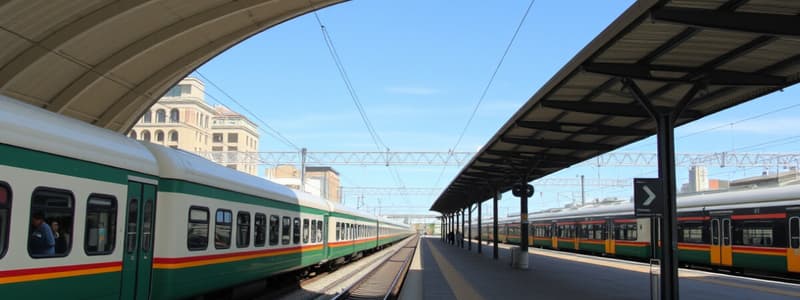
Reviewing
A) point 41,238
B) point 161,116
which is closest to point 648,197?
point 41,238

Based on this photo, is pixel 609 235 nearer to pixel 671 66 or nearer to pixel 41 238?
pixel 671 66

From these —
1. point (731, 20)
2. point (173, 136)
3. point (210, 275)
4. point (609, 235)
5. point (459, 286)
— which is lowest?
point (459, 286)

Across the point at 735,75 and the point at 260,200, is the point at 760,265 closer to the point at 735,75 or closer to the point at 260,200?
the point at 735,75

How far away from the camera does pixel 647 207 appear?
12.2 metres

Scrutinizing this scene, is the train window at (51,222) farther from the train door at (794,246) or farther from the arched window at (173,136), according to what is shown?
the arched window at (173,136)

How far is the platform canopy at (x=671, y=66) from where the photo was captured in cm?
877

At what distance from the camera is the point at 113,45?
16094 millimetres

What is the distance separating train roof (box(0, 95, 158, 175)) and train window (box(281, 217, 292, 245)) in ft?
23.3

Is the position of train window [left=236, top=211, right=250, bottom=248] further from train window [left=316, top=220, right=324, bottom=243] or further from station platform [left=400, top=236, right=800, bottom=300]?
train window [left=316, top=220, right=324, bottom=243]

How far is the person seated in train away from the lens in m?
6.95

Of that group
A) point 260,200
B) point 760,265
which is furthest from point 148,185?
point 760,265

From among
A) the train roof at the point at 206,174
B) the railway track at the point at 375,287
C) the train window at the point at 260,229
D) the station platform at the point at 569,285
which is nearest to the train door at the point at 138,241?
the train roof at the point at 206,174

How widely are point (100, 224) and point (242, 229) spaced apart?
16.6 ft

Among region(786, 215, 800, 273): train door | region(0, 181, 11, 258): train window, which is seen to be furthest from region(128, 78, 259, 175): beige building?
region(0, 181, 11, 258): train window
